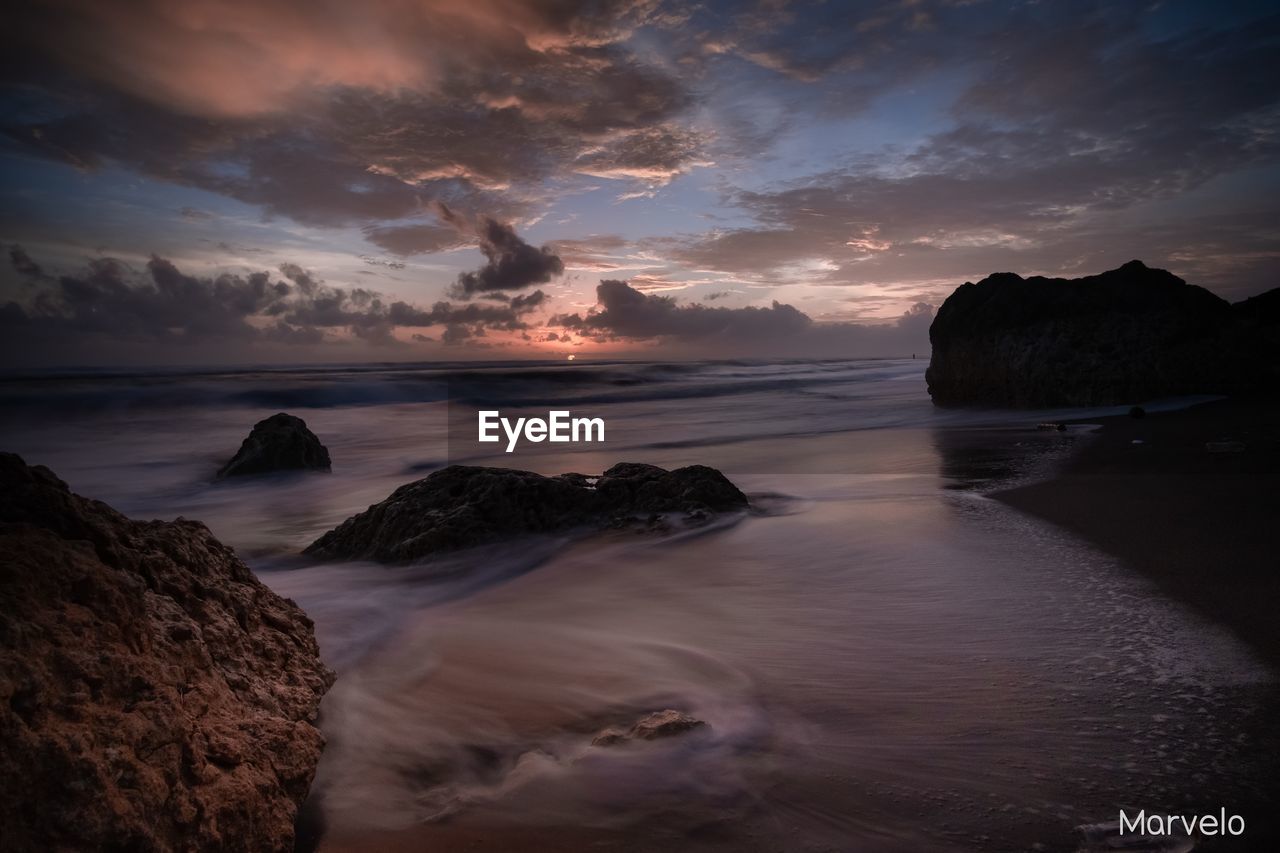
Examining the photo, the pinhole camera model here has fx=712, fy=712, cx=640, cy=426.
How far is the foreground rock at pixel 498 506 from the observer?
5.75 metres

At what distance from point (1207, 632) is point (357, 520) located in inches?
230

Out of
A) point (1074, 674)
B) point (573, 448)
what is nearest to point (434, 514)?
point (1074, 674)

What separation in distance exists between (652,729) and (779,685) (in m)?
0.76

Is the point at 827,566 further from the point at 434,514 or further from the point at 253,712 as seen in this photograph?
the point at 253,712

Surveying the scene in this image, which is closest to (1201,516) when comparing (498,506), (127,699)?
(498,506)

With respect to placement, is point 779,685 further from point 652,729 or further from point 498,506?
point 498,506

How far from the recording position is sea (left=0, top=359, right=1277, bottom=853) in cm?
217

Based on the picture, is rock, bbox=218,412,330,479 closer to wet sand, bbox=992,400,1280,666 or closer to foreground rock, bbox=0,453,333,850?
foreground rock, bbox=0,453,333,850

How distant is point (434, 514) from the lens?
19.6 ft

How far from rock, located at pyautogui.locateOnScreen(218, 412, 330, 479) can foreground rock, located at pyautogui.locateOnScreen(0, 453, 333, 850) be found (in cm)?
930

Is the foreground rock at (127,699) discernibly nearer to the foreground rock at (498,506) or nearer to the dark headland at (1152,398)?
the foreground rock at (498,506)

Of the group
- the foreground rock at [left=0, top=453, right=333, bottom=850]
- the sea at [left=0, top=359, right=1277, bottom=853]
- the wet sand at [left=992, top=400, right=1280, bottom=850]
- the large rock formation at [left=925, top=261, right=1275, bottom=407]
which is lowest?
the sea at [left=0, top=359, right=1277, bottom=853]

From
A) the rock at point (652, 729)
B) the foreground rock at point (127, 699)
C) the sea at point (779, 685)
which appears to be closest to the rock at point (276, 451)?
the sea at point (779, 685)

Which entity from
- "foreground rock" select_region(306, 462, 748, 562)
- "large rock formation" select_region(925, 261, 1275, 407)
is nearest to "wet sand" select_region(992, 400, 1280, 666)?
"foreground rock" select_region(306, 462, 748, 562)
